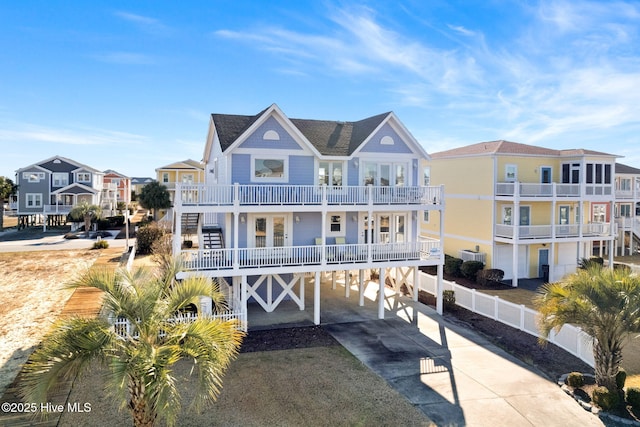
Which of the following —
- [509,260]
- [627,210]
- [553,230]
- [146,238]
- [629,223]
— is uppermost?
[627,210]

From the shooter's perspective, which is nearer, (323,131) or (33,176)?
(323,131)

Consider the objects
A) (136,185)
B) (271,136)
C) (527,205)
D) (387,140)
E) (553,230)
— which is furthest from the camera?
(136,185)

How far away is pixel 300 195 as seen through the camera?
739 inches

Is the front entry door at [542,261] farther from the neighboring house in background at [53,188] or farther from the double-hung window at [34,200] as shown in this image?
the double-hung window at [34,200]

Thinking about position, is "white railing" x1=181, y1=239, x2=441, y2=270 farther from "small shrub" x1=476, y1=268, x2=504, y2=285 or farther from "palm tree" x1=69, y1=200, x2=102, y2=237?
"palm tree" x1=69, y1=200, x2=102, y2=237

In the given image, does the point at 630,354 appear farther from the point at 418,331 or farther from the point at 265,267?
the point at 265,267

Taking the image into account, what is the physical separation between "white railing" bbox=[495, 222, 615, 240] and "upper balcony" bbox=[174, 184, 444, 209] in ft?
29.9

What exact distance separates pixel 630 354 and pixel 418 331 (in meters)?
7.61

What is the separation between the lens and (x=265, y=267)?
58.3 ft

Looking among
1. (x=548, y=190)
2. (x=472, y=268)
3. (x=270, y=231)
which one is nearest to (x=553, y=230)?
(x=548, y=190)

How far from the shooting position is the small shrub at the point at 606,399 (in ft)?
35.6

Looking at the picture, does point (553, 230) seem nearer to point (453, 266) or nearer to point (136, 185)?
point (453, 266)

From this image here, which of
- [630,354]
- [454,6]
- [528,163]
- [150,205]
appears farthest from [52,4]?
[150,205]

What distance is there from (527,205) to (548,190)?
1624mm
